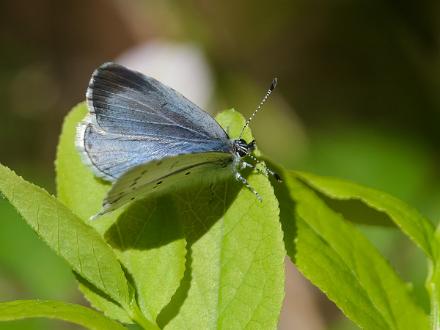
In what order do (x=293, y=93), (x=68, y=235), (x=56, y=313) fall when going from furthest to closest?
(x=293, y=93) → (x=68, y=235) → (x=56, y=313)

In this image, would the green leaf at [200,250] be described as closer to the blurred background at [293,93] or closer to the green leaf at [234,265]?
the green leaf at [234,265]

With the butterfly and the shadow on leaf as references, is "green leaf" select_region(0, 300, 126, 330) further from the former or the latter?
the butterfly

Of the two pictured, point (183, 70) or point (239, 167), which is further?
point (183, 70)

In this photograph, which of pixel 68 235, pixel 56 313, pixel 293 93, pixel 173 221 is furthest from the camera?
pixel 293 93

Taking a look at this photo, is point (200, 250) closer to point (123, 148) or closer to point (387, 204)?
point (123, 148)

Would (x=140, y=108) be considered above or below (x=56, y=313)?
above

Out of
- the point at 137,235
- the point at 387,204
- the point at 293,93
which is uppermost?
the point at 293,93

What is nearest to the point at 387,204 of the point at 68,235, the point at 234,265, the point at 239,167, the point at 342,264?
the point at 342,264

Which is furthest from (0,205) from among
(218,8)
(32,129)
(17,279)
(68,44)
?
(68,44)
